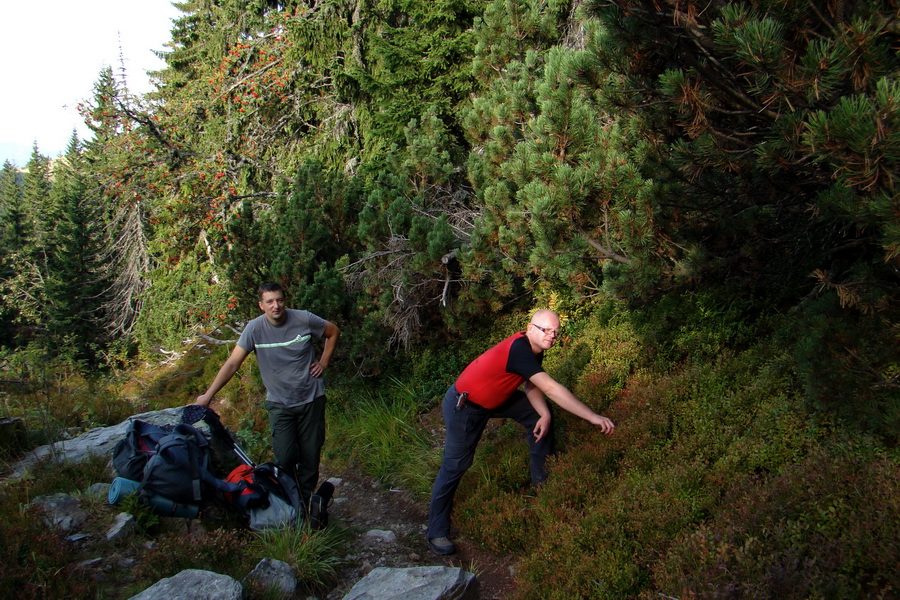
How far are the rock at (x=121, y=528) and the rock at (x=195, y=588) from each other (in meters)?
0.98

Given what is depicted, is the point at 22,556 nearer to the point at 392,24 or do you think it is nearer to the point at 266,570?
the point at 266,570

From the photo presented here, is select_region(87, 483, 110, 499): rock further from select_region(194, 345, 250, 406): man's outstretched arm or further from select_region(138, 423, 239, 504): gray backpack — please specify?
select_region(194, 345, 250, 406): man's outstretched arm

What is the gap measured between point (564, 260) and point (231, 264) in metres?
6.23

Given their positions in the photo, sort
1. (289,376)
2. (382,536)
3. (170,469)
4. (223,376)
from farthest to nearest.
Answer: (382,536) → (289,376) → (223,376) → (170,469)

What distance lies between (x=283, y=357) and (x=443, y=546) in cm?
213

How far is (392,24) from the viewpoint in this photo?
37.5 feet

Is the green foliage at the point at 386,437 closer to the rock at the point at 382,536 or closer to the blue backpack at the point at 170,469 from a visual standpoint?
the rock at the point at 382,536

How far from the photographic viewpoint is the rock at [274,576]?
405 cm

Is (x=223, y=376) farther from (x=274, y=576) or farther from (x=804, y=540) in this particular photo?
Result: (x=804, y=540)

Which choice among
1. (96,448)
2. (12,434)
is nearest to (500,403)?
(96,448)

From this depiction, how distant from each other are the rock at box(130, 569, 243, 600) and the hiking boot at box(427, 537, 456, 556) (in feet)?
6.11

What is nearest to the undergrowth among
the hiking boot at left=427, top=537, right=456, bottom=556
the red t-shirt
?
the hiking boot at left=427, top=537, right=456, bottom=556

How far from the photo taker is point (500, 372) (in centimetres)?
463

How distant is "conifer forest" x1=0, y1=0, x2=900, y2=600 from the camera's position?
306 centimetres
